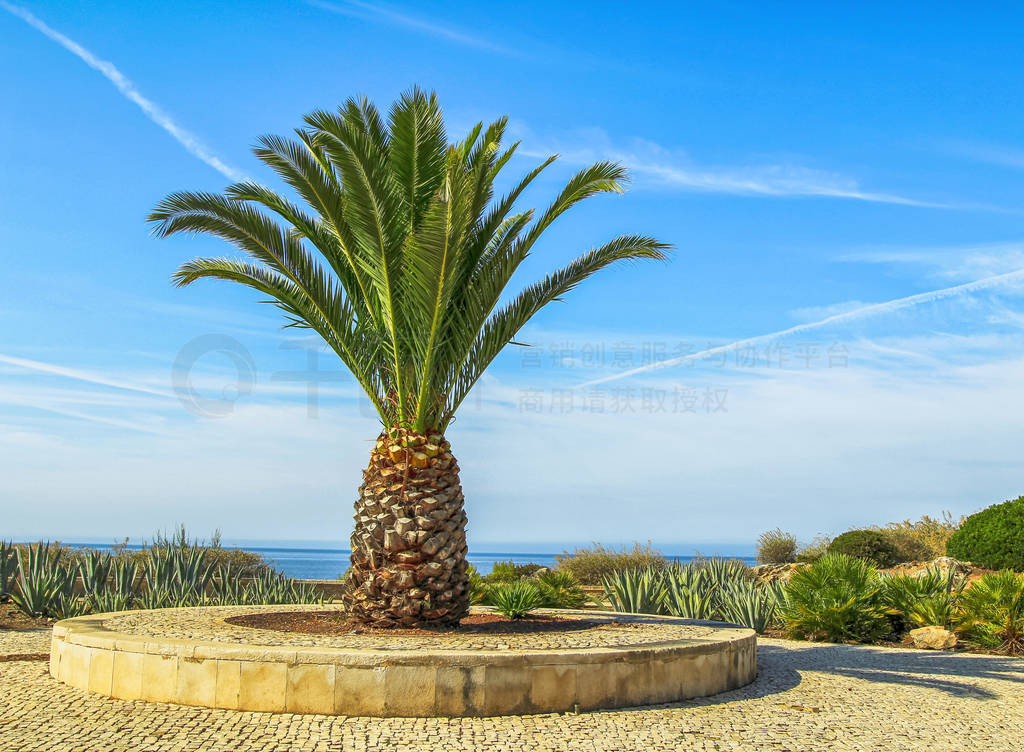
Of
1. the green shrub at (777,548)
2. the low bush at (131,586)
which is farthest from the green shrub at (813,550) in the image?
the low bush at (131,586)

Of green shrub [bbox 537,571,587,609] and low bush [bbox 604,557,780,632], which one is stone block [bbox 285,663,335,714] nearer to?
low bush [bbox 604,557,780,632]

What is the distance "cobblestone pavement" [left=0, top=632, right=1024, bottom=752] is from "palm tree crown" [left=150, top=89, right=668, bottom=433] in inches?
144

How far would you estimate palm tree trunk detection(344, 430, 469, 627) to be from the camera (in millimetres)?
8469

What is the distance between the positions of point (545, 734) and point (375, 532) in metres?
3.33

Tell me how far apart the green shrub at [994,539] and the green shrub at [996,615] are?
6.16 m

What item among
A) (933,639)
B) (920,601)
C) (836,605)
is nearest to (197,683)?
(836,605)

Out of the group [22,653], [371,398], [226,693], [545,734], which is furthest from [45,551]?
[545,734]

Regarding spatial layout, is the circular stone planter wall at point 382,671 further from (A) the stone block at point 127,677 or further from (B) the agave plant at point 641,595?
(B) the agave plant at point 641,595

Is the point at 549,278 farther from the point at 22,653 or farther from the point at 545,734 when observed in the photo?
the point at 22,653

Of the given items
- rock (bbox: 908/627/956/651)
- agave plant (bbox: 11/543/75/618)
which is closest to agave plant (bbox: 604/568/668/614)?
rock (bbox: 908/627/956/651)

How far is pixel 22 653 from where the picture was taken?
9.36 meters

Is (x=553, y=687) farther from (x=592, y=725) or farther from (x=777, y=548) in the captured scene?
(x=777, y=548)

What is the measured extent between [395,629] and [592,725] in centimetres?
280

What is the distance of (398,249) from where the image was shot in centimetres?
892
